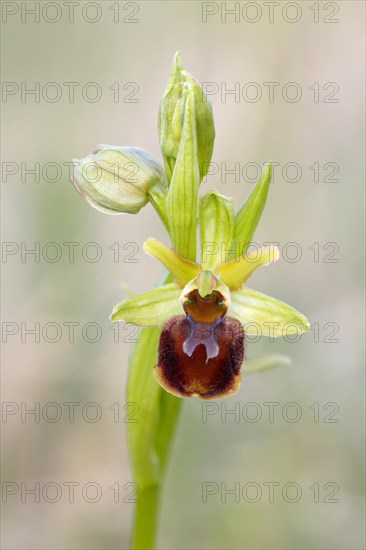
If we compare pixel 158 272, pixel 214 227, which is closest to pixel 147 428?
pixel 214 227

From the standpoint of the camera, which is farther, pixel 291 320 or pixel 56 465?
pixel 56 465

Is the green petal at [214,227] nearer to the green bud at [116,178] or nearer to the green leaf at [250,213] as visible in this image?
the green leaf at [250,213]

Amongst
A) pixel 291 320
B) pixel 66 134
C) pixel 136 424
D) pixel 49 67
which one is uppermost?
pixel 49 67

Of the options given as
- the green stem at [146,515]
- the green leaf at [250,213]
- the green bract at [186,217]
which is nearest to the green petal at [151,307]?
the green bract at [186,217]

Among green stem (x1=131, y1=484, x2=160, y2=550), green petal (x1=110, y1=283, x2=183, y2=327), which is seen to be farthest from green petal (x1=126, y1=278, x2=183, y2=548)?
green petal (x1=110, y1=283, x2=183, y2=327)

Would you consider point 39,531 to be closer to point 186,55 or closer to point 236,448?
point 236,448

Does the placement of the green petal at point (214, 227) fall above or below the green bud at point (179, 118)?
below

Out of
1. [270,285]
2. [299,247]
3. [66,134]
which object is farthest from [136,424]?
[66,134]
